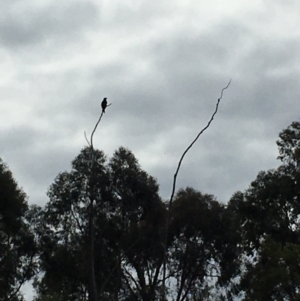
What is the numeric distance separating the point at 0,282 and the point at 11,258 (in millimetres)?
1971

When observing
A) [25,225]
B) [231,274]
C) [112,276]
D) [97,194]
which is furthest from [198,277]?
[25,225]

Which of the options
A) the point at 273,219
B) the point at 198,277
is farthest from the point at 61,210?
the point at 273,219

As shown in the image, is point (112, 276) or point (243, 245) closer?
point (112, 276)

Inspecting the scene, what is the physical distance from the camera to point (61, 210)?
57.1 meters

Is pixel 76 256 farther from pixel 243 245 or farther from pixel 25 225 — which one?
pixel 243 245

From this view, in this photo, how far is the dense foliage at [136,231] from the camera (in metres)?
55.4

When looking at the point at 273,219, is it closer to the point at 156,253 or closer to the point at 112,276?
the point at 156,253

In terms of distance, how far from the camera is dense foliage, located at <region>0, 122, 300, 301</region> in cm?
5538

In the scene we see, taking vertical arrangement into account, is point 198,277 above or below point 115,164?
below

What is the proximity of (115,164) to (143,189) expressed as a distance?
347 cm

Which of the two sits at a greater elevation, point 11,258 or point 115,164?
point 115,164

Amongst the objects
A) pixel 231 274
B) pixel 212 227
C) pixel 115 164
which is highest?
pixel 115 164

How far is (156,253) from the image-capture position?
55156 mm

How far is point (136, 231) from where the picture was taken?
56.8 m
